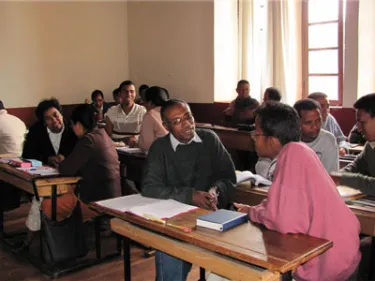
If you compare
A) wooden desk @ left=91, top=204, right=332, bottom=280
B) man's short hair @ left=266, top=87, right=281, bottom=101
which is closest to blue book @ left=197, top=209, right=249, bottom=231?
wooden desk @ left=91, top=204, right=332, bottom=280

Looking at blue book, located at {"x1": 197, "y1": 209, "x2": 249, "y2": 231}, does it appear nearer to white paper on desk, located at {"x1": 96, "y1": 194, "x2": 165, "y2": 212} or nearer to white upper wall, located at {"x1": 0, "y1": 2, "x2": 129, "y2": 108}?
white paper on desk, located at {"x1": 96, "y1": 194, "x2": 165, "y2": 212}

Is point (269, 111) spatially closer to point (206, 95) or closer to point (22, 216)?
point (22, 216)

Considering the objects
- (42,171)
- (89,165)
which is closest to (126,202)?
(89,165)

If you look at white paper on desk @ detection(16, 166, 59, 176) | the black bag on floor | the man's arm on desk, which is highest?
the man's arm on desk

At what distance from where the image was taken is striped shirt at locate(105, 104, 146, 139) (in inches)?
212

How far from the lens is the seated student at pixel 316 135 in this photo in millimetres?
2785

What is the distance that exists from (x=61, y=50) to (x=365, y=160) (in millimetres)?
5906

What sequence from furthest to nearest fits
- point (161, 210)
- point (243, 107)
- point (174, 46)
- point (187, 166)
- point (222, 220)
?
point (174, 46)
point (243, 107)
point (187, 166)
point (161, 210)
point (222, 220)

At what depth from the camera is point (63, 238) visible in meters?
3.25

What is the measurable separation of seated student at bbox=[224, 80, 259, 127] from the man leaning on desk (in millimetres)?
3653

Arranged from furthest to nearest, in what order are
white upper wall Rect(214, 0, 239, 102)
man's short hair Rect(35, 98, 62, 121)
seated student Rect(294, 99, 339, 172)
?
white upper wall Rect(214, 0, 239, 102), man's short hair Rect(35, 98, 62, 121), seated student Rect(294, 99, 339, 172)

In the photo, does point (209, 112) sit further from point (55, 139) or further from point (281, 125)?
point (281, 125)

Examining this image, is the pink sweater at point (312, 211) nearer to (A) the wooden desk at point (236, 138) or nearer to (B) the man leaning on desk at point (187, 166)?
(B) the man leaning on desk at point (187, 166)

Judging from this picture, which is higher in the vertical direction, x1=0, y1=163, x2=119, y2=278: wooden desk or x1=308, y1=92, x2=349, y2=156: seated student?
x1=308, y1=92, x2=349, y2=156: seated student
